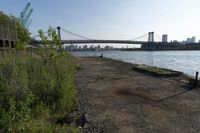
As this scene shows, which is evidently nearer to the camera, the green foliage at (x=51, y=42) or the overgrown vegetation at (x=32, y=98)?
the overgrown vegetation at (x=32, y=98)

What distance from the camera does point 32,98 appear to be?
514 centimetres

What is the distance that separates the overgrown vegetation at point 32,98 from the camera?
4344 millimetres

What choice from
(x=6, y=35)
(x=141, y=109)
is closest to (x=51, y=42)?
(x=141, y=109)

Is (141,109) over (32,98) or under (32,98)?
under

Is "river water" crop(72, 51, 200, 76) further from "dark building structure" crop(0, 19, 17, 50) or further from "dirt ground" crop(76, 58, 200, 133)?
"dirt ground" crop(76, 58, 200, 133)

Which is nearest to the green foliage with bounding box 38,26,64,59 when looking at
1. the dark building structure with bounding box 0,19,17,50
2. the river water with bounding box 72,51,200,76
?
the dark building structure with bounding box 0,19,17,50

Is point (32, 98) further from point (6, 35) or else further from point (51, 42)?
point (6, 35)

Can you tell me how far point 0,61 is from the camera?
6.88 metres

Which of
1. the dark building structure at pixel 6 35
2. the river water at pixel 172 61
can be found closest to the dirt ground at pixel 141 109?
the river water at pixel 172 61

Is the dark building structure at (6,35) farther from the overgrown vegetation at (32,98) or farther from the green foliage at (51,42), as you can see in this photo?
the overgrown vegetation at (32,98)

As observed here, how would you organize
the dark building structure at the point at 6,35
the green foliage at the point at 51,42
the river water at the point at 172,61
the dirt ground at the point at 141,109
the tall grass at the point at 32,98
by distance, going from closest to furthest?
the tall grass at the point at 32,98 → the dirt ground at the point at 141,109 → the green foliage at the point at 51,42 → the dark building structure at the point at 6,35 → the river water at the point at 172,61

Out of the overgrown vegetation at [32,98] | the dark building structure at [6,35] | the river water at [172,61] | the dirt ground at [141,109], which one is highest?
the dark building structure at [6,35]

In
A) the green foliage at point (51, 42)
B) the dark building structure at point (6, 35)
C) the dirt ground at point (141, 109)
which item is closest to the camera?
the dirt ground at point (141, 109)

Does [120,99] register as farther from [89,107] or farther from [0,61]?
[0,61]
